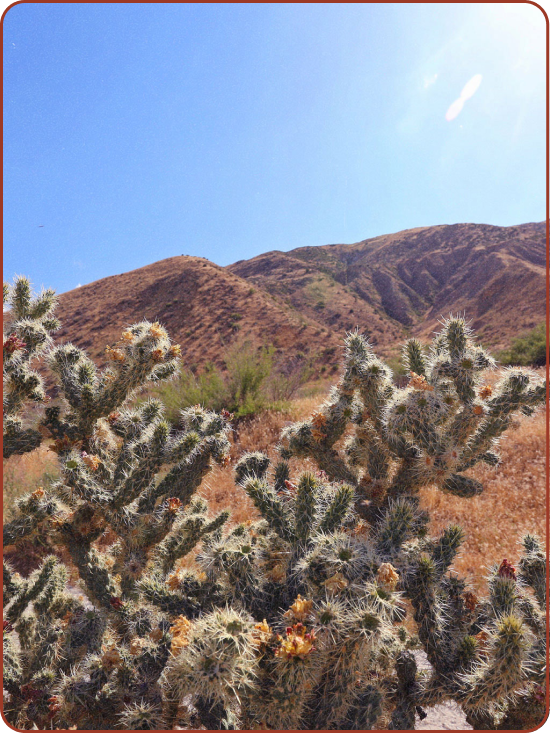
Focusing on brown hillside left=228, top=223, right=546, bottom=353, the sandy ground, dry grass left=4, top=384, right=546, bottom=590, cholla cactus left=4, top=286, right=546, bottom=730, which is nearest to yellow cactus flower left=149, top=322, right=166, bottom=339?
cholla cactus left=4, top=286, right=546, bottom=730

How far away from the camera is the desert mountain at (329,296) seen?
31156 millimetres

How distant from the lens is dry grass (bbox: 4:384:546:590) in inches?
194

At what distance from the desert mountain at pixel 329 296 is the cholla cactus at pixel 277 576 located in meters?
16.0

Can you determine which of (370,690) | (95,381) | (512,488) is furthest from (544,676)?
(512,488)

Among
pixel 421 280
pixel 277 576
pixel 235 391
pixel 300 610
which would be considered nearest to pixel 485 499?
pixel 277 576

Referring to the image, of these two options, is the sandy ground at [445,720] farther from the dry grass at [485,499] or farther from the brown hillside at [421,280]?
the brown hillside at [421,280]

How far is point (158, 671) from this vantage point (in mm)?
2281

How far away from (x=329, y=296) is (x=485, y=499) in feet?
147

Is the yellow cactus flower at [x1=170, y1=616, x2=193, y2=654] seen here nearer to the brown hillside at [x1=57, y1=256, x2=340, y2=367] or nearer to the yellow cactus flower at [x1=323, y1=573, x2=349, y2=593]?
the yellow cactus flower at [x1=323, y1=573, x2=349, y2=593]

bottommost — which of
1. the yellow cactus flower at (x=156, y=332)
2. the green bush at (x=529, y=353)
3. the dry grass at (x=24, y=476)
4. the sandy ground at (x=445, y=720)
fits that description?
the sandy ground at (x=445, y=720)

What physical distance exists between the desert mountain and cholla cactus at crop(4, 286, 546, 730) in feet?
52.6

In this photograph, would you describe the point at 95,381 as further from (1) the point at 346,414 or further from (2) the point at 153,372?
(1) the point at 346,414

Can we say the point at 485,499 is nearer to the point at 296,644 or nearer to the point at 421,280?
the point at 296,644

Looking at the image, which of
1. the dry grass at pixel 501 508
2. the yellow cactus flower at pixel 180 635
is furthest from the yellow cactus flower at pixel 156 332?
the dry grass at pixel 501 508
